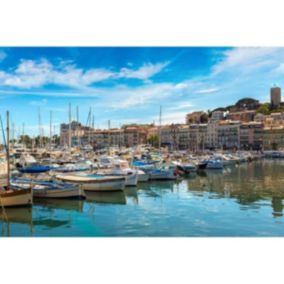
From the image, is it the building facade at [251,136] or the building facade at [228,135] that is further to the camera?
the building facade at [228,135]

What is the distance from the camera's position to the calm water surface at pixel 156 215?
5348 millimetres

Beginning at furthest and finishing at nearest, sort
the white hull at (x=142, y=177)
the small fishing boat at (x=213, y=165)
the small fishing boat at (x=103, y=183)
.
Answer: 1. the small fishing boat at (x=213, y=165)
2. the white hull at (x=142, y=177)
3. the small fishing boat at (x=103, y=183)

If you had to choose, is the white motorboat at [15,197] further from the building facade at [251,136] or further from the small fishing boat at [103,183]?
the building facade at [251,136]

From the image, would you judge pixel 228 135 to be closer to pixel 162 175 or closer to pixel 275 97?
pixel 275 97

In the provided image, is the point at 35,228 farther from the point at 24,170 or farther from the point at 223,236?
the point at 24,170

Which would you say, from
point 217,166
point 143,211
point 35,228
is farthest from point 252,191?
point 217,166

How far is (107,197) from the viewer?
8594 mm

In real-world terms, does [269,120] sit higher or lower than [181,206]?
higher

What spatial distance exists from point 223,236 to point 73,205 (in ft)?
11.3

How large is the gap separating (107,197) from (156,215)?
2.39 metres

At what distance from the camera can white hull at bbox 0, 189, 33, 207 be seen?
6.81m

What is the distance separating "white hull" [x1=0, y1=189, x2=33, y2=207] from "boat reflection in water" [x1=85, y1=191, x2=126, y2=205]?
1504 mm

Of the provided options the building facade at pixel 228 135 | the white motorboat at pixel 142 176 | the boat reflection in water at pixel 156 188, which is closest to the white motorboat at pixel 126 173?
the boat reflection in water at pixel 156 188

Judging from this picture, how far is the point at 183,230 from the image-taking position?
537 centimetres
